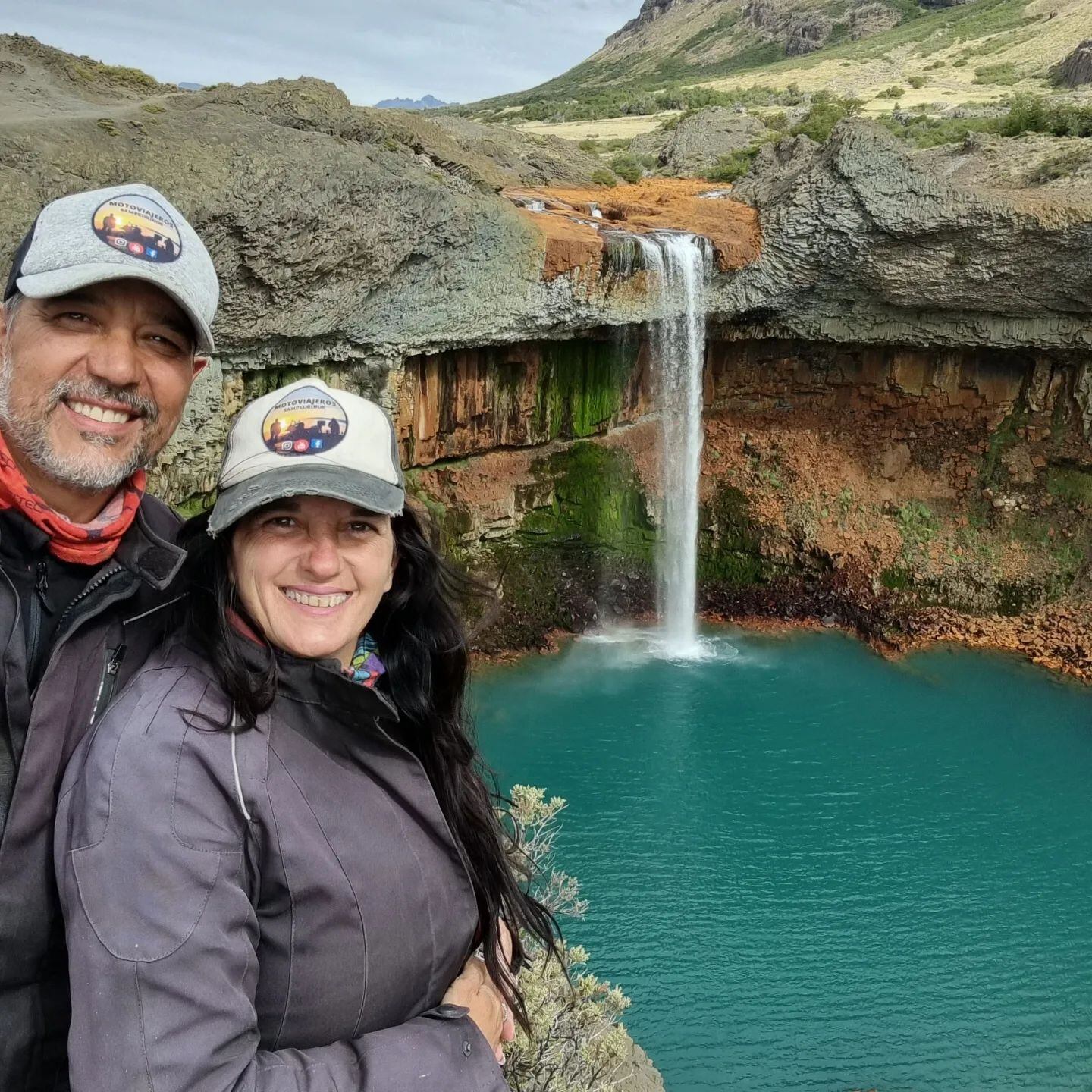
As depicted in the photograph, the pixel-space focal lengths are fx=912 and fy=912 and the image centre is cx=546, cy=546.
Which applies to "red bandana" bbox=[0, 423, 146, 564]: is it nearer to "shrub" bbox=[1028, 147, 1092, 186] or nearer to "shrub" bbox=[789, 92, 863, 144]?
"shrub" bbox=[1028, 147, 1092, 186]

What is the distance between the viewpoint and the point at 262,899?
5.99 ft

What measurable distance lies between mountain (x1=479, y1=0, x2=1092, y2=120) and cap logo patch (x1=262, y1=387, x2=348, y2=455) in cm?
4866

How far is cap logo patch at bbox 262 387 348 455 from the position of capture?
214 cm

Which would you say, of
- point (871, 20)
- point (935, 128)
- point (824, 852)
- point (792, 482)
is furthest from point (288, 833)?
point (871, 20)

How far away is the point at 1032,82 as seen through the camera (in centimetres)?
4309

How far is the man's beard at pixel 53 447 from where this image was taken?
7.30ft

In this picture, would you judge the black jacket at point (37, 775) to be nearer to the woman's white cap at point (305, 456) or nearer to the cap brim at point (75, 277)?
the woman's white cap at point (305, 456)

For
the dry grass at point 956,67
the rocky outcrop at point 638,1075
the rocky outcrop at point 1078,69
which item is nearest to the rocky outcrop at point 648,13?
the dry grass at point 956,67

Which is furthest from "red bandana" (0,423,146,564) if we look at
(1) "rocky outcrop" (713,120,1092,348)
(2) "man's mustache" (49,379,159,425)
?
(1) "rocky outcrop" (713,120,1092,348)

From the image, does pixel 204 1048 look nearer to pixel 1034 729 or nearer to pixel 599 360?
pixel 1034 729

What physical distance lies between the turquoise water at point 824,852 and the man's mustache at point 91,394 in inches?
278

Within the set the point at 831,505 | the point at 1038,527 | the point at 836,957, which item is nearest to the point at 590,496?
the point at 831,505

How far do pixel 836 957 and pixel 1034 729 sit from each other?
5.94m

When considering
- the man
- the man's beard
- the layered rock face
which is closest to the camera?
the man
